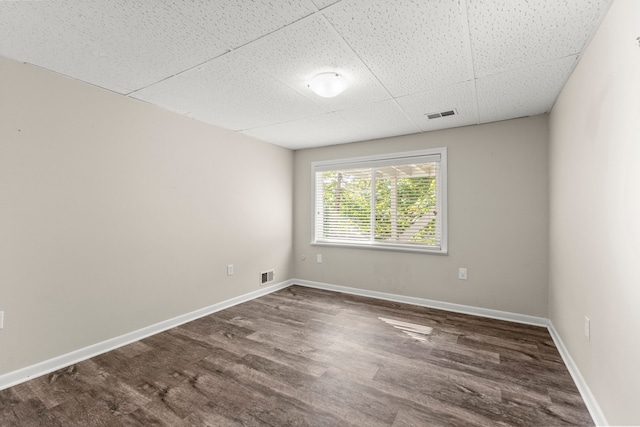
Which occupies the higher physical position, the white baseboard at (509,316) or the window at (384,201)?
the window at (384,201)

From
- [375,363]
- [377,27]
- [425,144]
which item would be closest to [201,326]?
[375,363]

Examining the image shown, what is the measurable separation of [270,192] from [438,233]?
2.40 m

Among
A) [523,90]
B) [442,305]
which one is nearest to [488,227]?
[442,305]

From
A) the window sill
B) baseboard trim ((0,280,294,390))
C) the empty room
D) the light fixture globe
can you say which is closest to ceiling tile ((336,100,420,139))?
the empty room

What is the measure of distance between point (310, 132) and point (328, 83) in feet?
5.05

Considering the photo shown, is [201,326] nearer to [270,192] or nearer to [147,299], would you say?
[147,299]

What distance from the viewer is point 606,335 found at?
1.56 meters

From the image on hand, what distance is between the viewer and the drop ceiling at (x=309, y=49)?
1522mm

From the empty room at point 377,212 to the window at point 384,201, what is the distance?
0.12 feet

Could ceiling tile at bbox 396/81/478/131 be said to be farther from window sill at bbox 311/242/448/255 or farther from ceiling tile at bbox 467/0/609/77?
window sill at bbox 311/242/448/255

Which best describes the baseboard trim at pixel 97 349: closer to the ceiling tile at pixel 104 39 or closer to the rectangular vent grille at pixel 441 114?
the ceiling tile at pixel 104 39

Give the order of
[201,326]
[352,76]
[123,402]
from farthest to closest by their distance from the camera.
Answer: [201,326] < [352,76] < [123,402]

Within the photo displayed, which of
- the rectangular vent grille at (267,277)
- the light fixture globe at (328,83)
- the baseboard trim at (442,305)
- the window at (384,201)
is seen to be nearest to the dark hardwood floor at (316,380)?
the baseboard trim at (442,305)

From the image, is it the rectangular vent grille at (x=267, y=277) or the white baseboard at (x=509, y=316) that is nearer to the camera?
Result: the white baseboard at (x=509, y=316)
